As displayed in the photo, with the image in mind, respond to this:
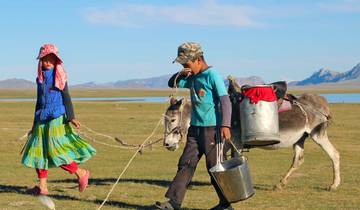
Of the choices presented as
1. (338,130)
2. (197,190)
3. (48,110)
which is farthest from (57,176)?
(338,130)

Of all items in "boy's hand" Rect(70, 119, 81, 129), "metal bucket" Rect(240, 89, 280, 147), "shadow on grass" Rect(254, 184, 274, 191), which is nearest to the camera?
"boy's hand" Rect(70, 119, 81, 129)

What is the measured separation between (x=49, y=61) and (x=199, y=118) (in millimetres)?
2530

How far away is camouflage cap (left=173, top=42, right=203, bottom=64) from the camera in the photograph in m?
8.44

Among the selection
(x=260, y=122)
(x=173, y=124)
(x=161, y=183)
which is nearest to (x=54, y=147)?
(x=173, y=124)

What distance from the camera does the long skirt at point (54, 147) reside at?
9.42 metres

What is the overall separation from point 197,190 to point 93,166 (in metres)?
5.36

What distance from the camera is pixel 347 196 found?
1073cm

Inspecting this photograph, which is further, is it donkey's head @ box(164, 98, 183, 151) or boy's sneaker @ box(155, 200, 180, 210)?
donkey's head @ box(164, 98, 183, 151)

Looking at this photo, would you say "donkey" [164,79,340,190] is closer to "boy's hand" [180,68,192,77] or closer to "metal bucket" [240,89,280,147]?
"metal bucket" [240,89,280,147]

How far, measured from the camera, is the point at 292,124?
11.4 metres

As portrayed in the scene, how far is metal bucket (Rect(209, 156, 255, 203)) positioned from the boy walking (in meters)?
0.28

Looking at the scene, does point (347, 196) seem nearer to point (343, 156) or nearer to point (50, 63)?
point (50, 63)

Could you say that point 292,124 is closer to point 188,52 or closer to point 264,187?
point 264,187

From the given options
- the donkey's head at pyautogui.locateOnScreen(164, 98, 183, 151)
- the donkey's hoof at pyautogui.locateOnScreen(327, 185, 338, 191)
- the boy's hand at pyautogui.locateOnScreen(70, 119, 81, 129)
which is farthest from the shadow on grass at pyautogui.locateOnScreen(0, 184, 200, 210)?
the donkey's hoof at pyautogui.locateOnScreen(327, 185, 338, 191)
